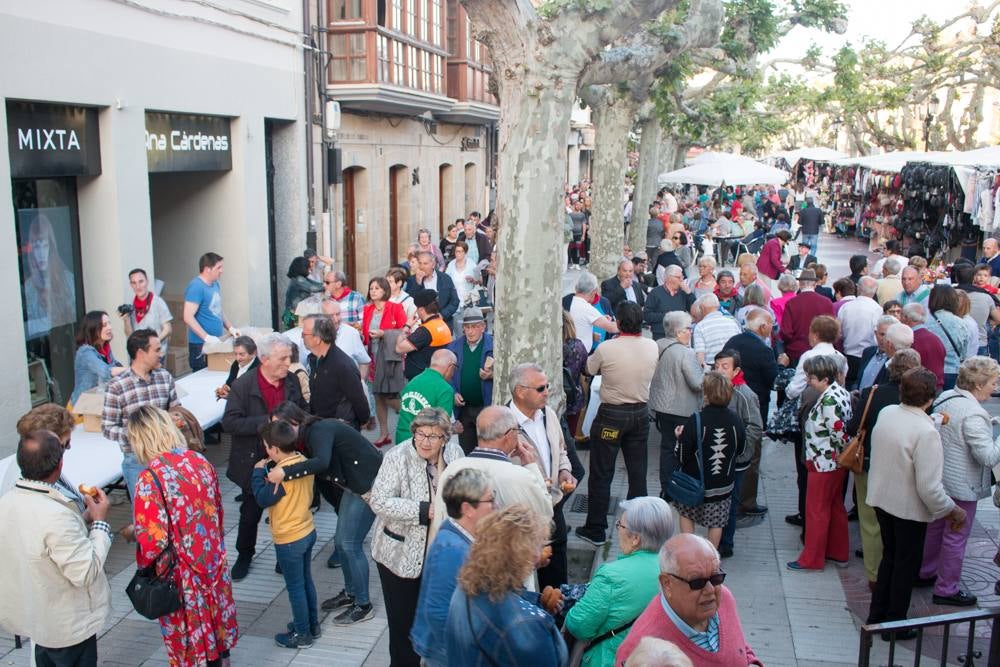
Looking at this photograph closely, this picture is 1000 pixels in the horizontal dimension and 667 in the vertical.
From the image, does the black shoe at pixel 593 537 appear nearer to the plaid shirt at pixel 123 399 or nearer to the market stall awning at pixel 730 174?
the plaid shirt at pixel 123 399

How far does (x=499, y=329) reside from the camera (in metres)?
7.97

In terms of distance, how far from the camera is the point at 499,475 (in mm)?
4324

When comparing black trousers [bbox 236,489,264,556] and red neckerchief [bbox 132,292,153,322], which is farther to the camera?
red neckerchief [bbox 132,292,153,322]

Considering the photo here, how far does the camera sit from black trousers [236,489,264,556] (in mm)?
6320

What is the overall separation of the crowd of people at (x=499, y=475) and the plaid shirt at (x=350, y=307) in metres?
0.02

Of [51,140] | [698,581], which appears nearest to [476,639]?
[698,581]

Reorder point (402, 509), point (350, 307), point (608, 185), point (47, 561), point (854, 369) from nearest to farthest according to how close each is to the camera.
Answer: point (47, 561) → point (402, 509) → point (854, 369) → point (350, 307) → point (608, 185)

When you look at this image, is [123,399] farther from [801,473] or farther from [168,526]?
[801,473]

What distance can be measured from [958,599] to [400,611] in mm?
3662

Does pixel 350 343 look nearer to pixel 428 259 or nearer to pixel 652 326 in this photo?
pixel 428 259

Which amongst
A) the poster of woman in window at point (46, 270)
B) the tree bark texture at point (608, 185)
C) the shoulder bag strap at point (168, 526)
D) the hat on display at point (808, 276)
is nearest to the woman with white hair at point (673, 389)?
the hat on display at point (808, 276)

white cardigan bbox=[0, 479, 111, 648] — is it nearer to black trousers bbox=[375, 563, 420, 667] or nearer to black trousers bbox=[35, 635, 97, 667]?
black trousers bbox=[35, 635, 97, 667]

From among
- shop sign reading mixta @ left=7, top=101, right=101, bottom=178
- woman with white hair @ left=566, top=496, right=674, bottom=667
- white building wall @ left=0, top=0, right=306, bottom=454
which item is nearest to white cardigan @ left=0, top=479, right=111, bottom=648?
woman with white hair @ left=566, top=496, right=674, bottom=667

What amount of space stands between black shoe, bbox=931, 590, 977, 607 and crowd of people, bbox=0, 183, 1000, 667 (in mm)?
24
